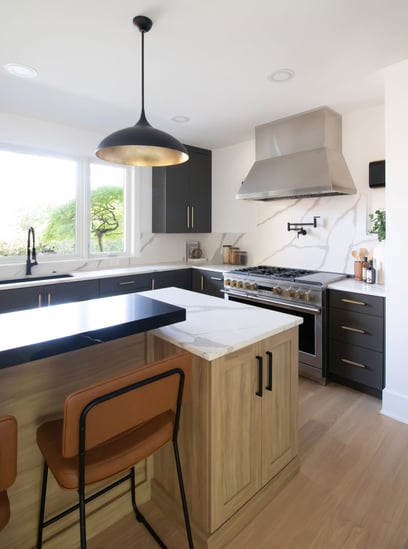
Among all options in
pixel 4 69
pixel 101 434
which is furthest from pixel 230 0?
pixel 101 434

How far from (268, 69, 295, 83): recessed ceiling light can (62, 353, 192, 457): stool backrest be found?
7.15 feet

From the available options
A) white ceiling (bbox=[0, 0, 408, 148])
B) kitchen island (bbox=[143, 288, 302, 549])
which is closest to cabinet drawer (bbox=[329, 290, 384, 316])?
kitchen island (bbox=[143, 288, 302, 549])

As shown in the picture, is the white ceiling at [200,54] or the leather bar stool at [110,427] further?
the white ceiling at [200,54]

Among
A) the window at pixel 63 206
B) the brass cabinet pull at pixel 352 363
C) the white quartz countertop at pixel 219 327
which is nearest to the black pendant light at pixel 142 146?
the white quartz countertop at pixel 219 327

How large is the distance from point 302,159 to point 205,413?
2.63 meters

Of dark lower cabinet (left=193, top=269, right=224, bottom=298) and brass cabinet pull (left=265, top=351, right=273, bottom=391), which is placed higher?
dark lower cabinet (left=193, top=269, right=224, bottom=298)

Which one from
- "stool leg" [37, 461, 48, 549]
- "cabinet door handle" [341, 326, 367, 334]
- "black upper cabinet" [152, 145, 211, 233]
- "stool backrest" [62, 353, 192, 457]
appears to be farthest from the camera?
"black upper cabinet" [152, 145, 211, 233]

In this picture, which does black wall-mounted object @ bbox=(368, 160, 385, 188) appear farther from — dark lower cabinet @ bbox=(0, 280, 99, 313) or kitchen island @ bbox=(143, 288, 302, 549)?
dark lower cabinet @ bbox=(0, 280, 99, 313)

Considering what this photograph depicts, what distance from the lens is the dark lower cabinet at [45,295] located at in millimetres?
2783

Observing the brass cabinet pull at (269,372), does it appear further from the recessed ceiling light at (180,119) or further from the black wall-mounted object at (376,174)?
the recessed ceiling light at (180,119)

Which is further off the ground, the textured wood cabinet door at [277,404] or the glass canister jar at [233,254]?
the glass canister jar at [233,254]

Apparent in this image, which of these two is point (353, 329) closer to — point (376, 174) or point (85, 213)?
point (376, 174)

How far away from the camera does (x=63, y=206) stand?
147 inches

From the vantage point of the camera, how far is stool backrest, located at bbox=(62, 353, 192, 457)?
3.26ft
